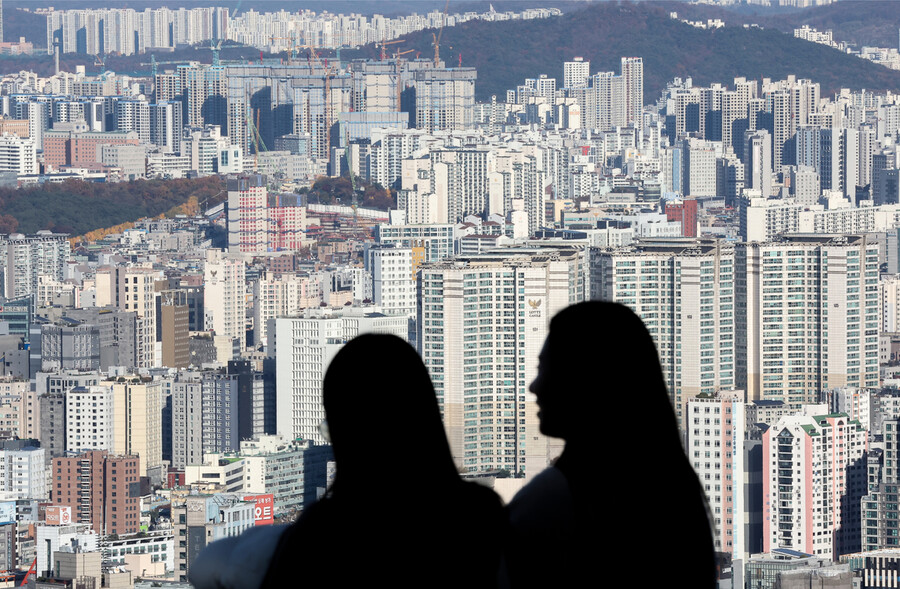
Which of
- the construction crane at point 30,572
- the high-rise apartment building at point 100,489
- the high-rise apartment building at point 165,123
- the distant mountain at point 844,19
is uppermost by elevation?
the distant mountain at point 844,19

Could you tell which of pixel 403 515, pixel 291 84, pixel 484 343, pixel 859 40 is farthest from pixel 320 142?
pixel 403 515

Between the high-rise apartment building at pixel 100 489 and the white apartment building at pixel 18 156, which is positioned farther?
the white apartment building at pixel 18 156

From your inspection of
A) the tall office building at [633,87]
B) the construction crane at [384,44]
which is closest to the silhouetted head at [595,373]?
the tall office building at [633,87]

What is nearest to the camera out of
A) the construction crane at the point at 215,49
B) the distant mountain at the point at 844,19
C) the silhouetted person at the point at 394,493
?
the silhouetted person at the point at 394,493

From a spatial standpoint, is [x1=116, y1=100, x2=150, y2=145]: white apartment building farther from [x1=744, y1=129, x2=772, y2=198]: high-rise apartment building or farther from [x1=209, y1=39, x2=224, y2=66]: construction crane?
[x1=744, y1=129, x2=772, y2=198]: high-rise apartment building

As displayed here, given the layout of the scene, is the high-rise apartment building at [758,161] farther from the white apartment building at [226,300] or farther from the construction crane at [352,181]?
the white apartment building at [226,300]

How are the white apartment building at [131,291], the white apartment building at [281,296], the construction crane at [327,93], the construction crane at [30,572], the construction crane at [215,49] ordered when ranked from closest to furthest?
the construction crane at [30,572], the white apartment building at [131,291], the white apartment building at [281,296], the construction crane at [327,93], the construction crane at [215,49]

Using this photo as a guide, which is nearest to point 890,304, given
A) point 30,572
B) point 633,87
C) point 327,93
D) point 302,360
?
point 302,360
